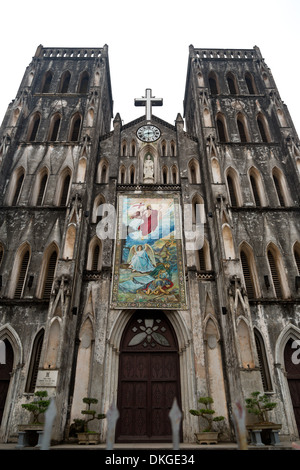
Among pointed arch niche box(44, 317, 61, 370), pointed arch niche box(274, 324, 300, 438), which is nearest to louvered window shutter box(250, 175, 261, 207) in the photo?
pointed arch niche box(274, 324, 300, 438)

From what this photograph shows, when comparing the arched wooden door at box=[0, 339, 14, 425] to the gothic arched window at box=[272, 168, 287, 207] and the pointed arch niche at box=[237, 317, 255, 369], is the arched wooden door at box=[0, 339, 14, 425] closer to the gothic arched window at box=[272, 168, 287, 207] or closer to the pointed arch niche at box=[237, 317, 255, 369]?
the pointed arch niche at box=[237, 317, 255, 369]

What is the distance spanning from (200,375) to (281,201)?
9.48m

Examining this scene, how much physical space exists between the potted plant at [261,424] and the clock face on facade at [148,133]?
14.1m

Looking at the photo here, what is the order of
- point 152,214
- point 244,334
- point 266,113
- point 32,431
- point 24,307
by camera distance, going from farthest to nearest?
point 266,113, point 152,214, point 24,307, point 244,334, point 32,431

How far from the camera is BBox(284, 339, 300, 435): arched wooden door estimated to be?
11.6m

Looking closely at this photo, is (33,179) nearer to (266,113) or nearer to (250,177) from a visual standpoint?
(250,177)

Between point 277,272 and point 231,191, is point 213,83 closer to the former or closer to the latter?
point 231,191

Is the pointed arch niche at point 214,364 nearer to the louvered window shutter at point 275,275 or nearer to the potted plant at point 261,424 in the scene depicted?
the potted plant at point 261,424

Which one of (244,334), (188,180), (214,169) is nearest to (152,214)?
(188,180)

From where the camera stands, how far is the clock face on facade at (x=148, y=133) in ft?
61.9

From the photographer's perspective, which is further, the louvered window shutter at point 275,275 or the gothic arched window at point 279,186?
the gothic arched window at point 279,186

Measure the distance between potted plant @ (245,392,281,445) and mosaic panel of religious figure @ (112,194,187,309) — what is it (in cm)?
419

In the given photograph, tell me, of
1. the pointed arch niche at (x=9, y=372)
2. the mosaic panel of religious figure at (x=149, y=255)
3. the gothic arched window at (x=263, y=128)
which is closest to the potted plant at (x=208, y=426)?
the mosaic panel of religious figure at (x=149, y=255)

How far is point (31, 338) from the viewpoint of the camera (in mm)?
12211
